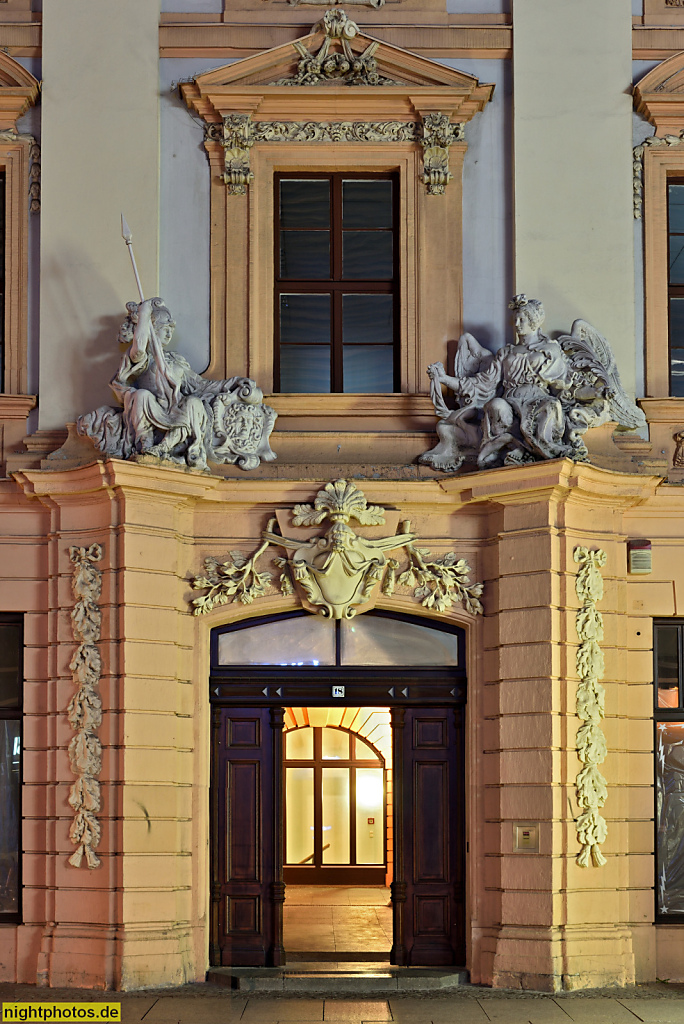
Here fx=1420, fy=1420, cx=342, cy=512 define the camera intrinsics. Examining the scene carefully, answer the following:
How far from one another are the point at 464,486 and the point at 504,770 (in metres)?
2.49

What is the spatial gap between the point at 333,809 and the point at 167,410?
892 centimetres

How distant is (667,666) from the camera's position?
12984 millimetres

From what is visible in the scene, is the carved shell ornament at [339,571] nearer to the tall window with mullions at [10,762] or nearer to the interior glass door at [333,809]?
the tall window with mullions at [10,762]

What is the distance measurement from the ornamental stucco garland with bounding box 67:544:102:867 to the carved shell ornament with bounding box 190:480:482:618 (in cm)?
91

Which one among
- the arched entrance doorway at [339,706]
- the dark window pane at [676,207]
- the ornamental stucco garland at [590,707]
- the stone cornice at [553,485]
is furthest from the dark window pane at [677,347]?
the arched entrance doorway at [339,706]

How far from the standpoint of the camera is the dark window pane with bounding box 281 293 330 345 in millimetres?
13430

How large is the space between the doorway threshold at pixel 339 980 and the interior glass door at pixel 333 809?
704 centimetres

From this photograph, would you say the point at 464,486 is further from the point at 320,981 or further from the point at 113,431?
the point at 320,981

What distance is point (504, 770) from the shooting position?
1224 cm

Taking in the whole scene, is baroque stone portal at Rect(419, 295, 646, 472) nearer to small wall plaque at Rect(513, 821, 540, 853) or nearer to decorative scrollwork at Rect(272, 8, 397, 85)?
decorative scrollwork at Rect(272, 8, 397, 85)

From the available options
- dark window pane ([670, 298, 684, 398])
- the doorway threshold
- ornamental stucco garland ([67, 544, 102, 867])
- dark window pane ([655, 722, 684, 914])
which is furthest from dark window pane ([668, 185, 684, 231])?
the doorway threshold

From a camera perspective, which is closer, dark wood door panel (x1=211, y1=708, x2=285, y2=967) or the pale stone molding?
dark wood door panel (x1=211, y1=708, x2=285, y2=967)

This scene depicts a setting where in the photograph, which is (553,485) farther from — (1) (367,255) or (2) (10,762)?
(2) (10,762)

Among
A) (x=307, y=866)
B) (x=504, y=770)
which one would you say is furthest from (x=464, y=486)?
(x=307, y=866)
